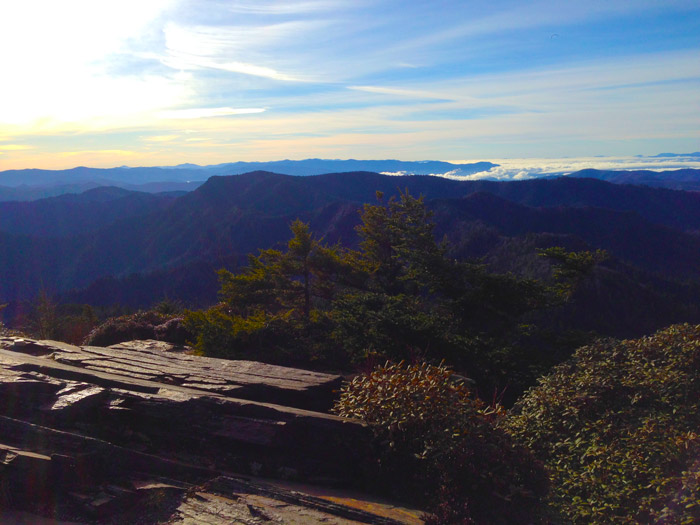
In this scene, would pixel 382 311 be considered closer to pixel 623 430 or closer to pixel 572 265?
pixel 572 265

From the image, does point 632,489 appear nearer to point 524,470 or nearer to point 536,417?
point 524,470

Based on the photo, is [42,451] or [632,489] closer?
[632,489]

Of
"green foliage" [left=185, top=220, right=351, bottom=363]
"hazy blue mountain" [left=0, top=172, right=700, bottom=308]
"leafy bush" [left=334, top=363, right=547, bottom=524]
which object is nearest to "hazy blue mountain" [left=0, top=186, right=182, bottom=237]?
"hazy blue mountain" [left=0, top=172, right=700, bottom=308]

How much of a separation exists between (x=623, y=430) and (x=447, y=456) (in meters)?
1.88

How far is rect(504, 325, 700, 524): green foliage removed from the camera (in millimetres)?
3764

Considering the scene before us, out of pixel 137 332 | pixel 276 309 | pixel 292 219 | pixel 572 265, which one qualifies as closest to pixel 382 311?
pixel 572 265

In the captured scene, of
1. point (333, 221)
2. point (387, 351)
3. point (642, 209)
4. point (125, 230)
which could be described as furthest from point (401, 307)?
point (642, 209)

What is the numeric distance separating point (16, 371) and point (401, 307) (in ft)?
27.2

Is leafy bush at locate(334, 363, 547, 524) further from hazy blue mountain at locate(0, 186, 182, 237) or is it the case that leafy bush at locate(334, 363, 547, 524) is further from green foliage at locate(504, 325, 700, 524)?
hazy blue mountain at locate(0, 186, 182, 237)

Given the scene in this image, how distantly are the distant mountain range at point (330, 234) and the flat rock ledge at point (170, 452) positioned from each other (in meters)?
40.8

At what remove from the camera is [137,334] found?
12.9 meters

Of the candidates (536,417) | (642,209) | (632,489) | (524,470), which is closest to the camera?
(632,489)

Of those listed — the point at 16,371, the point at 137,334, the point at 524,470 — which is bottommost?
the point at 137,334

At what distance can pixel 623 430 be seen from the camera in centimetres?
461
